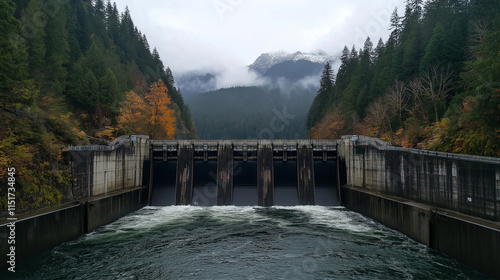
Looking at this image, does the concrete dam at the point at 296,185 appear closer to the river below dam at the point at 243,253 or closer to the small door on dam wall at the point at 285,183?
the small door on dam wall at the point at 285,183

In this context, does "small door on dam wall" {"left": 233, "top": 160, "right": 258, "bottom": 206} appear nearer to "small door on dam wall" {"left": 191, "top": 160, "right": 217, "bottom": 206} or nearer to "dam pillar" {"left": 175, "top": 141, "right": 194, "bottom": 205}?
"small door on dam wall" {"left": 191, "top": 160, "right": 217, "bottom": 206}

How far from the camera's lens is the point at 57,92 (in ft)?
120

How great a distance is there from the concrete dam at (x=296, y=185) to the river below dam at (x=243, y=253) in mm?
1091

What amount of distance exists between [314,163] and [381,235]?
13784 millimetres

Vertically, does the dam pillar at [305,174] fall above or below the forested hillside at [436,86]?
below

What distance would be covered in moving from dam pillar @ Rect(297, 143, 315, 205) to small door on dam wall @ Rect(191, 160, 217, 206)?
9.62 metres

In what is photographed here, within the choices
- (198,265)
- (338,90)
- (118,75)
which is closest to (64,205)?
(198,265)

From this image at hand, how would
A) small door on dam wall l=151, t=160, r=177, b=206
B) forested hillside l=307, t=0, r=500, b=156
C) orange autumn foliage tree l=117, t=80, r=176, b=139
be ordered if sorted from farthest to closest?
orange autumn foliage tree l=117, t=80, r=176, b=139, small door on dam wall l=151, t=160, r=177, b=206, forested hillside l=307, t=0, r=500, b=156

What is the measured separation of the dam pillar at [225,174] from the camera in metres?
31.2

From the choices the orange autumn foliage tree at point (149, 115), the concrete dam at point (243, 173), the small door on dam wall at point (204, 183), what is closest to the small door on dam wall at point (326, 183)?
the concrete dam at point (243, 173)

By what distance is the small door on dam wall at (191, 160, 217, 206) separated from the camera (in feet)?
102

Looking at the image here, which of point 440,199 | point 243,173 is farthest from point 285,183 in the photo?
point 440,199

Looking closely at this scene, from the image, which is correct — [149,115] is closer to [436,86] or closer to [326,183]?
[326,183]

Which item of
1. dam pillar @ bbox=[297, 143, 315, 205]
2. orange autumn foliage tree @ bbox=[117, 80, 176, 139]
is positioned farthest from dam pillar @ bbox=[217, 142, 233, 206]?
orange autumn foliage tree @ bbox=[117, 80, 176, 139]
